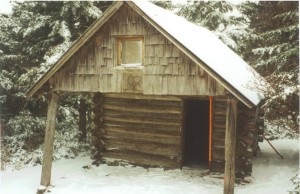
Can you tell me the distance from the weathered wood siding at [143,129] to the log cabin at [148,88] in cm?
4

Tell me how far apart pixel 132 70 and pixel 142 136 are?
4.06m

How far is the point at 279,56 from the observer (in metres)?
16.7

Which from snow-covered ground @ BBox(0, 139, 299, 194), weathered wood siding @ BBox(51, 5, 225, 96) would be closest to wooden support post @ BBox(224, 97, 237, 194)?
weathered wood siding @ BBox(51, 5, 225, 96)

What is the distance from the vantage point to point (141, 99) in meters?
14.7

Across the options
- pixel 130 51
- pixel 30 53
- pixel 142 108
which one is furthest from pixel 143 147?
pixel 30 53

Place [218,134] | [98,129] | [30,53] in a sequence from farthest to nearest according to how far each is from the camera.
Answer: [30,53], [98,129], [218,134]

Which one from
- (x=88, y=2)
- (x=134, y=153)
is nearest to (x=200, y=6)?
(x=88, y=2)

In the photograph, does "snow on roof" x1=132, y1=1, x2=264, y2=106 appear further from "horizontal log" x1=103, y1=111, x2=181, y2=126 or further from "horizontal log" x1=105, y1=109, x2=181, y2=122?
"horizontal log" x1=103, y1=111, x2=181, y2=126

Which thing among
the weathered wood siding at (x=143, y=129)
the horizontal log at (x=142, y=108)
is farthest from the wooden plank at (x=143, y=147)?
the horizontal log at (x=142, y=108)

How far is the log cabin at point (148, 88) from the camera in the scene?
10.5m

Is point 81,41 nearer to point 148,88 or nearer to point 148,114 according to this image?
point 148,88

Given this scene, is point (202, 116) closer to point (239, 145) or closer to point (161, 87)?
point (239, 145)

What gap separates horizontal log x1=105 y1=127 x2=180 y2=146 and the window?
12.1 feet

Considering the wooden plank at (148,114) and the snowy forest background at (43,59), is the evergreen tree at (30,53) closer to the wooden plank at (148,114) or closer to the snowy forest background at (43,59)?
the snowy forest background at (43,59)
